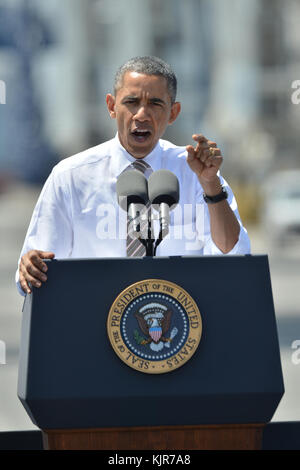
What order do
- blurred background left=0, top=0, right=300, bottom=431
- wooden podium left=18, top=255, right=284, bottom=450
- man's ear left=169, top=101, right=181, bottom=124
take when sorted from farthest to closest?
blurred background left=0, top=0, right=300, bottom=431
man's ear left=169, top=101, right=181, bottom=124
wooden podium left=18, top=255, right=284, bottom=450

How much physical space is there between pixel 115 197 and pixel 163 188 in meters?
0.34

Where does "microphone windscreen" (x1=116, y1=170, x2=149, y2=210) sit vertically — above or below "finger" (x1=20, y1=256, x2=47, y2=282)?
above

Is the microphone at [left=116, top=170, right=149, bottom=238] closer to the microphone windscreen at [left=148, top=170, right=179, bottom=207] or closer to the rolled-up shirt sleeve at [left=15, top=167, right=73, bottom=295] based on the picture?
the microphone windscreen at [left=148, top=170, right=179, bottom=207]

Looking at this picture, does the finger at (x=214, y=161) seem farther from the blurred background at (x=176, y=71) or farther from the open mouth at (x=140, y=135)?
the blurred background at (x=176, y=71)

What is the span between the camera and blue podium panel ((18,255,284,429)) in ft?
9.43

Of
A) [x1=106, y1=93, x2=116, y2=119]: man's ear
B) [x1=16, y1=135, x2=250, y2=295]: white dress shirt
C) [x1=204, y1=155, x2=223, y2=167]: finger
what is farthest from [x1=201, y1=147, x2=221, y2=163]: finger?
[x1=106, y1=93, x2=116, y2=119]: man's ear

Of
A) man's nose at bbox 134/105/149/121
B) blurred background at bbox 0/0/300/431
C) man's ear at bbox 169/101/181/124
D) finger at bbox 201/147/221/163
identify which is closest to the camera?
finger at bbox 201/147/221/163

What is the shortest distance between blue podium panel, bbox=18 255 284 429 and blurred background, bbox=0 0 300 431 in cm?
4053

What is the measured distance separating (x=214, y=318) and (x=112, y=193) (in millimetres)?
595

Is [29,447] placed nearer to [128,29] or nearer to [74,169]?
[74,169]

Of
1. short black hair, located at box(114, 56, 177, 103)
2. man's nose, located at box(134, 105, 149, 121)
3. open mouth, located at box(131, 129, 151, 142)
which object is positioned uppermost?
short black hair, located at box(114, 56, 177, 103)

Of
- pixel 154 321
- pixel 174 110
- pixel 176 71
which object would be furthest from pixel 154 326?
pixel 176 71

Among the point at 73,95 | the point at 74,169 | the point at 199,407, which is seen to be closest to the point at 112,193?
the point at 74,169

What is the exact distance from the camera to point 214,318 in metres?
2.93
